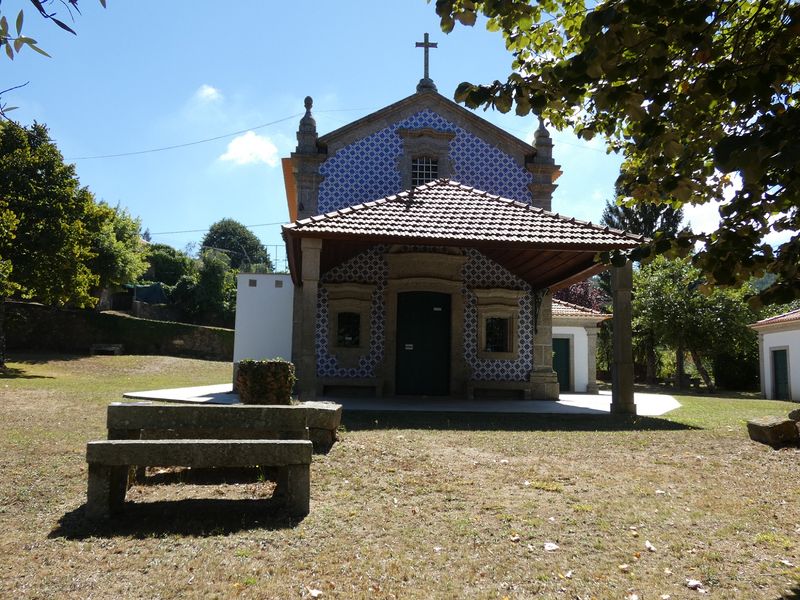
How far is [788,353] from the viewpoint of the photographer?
23406 millimetres

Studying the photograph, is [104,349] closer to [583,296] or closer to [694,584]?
[583,296]

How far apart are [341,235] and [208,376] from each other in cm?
1487

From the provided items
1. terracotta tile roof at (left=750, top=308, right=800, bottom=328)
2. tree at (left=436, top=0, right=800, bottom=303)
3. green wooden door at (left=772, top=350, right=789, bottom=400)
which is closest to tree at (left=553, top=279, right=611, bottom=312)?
terracotta tile roof at (left=750, top=308, right=800, bottom=328)

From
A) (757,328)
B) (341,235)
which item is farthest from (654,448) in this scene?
(757,328)

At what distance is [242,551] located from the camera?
12.1 ft

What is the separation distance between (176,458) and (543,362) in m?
12.2

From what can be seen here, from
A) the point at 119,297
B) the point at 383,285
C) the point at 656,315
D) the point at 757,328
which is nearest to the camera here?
the point at 383,285

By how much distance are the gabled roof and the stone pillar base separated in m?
5.71

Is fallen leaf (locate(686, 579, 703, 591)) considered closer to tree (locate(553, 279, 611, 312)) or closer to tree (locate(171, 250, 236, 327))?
tree (locate(553, 279, 611, 312))

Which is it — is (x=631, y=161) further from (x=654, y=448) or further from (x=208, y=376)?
(x=208, y=376)

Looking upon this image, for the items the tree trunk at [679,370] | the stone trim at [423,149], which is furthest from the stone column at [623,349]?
the tree trunk at [679,370]

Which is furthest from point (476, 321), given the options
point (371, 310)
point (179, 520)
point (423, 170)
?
point (179, 520)

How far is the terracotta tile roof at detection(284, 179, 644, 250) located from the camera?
1081cm

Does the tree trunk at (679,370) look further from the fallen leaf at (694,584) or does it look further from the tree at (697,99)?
the fallen leaf at (694,584)
